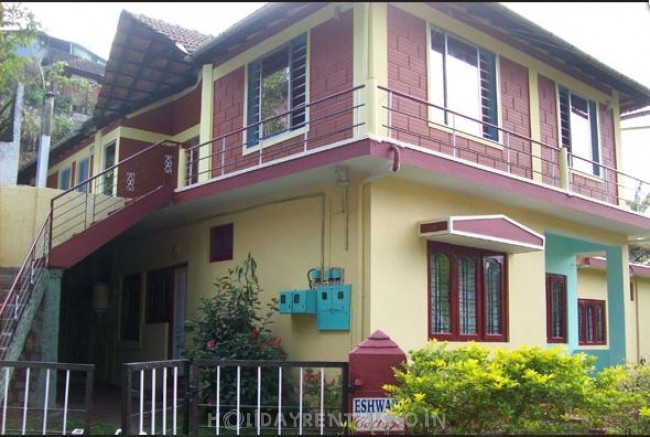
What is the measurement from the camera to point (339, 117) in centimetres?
978

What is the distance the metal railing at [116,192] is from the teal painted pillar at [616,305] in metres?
9.50

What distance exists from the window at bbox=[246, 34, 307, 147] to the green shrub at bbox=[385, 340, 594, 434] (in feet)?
15.8

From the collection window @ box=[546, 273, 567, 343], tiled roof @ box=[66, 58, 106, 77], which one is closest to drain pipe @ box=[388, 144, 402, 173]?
window @ box=[546, 273, 567, 343]

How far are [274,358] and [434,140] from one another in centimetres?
393

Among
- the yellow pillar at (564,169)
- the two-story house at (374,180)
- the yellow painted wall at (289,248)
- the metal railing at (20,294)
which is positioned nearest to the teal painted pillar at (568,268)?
the two-story house at (374,180)

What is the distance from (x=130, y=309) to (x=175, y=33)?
20.9ft

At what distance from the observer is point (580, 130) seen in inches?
536

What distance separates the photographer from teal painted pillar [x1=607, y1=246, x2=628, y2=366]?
1441 centimetres

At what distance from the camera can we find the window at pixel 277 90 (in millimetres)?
10738

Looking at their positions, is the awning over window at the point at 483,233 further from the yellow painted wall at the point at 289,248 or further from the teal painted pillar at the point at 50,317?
the teal painted pillar at the point at 50,317

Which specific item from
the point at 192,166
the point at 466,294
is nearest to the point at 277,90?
the point at 192,166

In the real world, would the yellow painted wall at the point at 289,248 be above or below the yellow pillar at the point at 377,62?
below

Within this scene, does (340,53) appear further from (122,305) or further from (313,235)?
(122,305)

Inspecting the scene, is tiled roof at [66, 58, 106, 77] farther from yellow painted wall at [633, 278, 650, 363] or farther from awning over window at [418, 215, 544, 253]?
awning over window at [418, 215, 544, 253]
